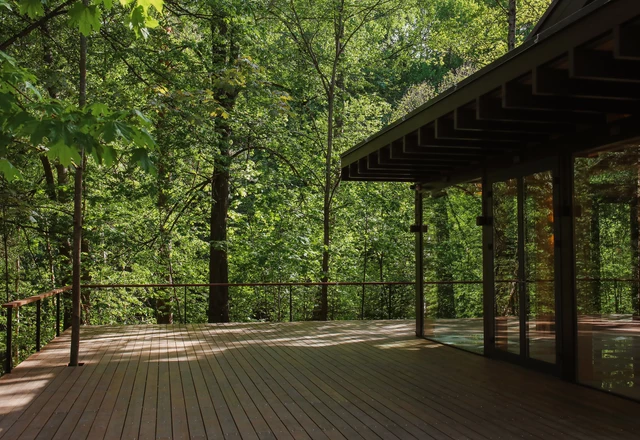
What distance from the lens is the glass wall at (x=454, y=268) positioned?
7625 mm

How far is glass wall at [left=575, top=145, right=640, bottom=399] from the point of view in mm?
4984

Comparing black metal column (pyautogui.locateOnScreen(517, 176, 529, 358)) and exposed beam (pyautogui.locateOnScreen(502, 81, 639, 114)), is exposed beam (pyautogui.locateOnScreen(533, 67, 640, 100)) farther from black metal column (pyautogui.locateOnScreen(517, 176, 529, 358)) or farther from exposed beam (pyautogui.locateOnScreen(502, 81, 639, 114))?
black metal column (pyautogui.locateOnScreen(517, 176, 529, 358))

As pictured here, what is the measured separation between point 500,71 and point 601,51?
940 mm

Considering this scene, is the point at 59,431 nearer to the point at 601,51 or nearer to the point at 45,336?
the point at 601,51

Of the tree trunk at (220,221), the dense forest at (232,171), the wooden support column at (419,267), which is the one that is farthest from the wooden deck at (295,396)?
the tree trunk at (220,221)

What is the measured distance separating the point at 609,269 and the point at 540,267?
965 mm

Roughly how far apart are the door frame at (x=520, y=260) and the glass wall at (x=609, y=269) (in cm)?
25

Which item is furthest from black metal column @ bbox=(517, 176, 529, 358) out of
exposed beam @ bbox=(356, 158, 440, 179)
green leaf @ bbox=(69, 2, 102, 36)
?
green leaf @ bbox=(69, 2, 102, 36)

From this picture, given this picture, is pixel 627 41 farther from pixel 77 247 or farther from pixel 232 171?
pixel 232 171

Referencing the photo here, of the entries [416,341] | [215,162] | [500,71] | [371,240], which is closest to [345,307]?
[371,240]

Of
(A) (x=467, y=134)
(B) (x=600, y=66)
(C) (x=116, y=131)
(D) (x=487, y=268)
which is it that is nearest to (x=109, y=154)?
(C) (x=116, y=131)

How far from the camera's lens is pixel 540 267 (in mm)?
6191

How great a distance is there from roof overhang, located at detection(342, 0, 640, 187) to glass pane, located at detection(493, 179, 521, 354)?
44cm

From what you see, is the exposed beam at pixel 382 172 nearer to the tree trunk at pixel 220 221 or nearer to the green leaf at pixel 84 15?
the tree trunk at pixel 220 221
